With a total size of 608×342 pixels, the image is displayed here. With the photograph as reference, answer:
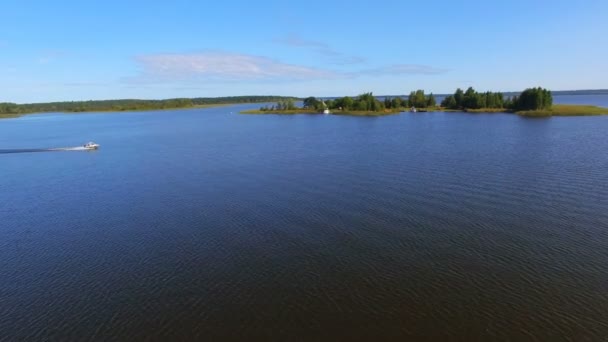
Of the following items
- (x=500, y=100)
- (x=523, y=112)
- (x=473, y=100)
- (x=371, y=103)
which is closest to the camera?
(x=523, y=112)

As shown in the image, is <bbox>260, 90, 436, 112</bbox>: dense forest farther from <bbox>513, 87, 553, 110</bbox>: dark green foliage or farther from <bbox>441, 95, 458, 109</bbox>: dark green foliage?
<bbox>513, 87, 553, 110</bbox>: dark green foliage

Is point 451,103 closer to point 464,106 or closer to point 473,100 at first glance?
point 464,106

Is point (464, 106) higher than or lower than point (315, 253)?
higher

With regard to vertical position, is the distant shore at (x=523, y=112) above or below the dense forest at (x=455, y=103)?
below

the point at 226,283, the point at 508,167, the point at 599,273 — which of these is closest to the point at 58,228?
the point at 226,283

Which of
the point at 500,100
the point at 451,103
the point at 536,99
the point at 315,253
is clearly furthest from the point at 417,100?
the point at 315,253

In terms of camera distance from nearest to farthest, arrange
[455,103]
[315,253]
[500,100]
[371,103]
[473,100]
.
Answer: [315,253]
[500,100]
[473,100]
[371,103]
[455,103]

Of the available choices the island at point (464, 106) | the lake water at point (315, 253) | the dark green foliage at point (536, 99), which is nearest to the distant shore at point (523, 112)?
the island at point (464, 106)

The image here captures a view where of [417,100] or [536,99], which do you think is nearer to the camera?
[536,99]

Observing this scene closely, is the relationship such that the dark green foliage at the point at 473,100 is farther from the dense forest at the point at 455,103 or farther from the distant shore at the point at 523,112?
the distant shore at the point at 523,112

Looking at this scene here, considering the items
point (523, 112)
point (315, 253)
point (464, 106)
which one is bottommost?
point (315, 253)
